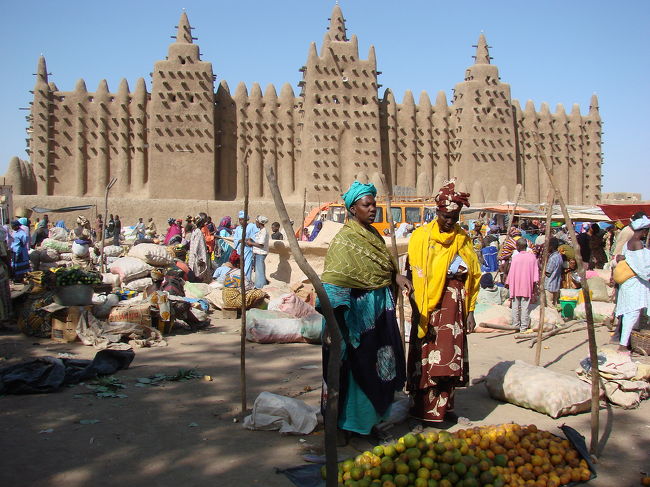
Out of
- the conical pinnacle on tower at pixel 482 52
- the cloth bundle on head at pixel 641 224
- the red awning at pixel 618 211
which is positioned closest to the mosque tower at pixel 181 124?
the conical pinnacle on tower at pixel 482 52

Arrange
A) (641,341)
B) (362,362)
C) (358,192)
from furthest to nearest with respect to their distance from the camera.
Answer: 1. (641,341)
2. (358,192)
3. (362,362)

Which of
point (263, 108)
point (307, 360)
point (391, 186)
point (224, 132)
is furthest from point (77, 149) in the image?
point (307, 360)

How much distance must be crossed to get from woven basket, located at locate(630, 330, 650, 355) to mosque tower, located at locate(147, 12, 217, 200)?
78.7 ft

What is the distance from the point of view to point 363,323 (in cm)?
399

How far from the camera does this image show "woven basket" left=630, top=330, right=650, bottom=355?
629 cm

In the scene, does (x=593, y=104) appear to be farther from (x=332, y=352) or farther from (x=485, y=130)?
(x=332, y=352)

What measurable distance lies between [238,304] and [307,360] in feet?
9.42

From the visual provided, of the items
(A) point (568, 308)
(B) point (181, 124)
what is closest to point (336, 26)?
(B) point (181, 124)

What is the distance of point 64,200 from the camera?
25.5 metres

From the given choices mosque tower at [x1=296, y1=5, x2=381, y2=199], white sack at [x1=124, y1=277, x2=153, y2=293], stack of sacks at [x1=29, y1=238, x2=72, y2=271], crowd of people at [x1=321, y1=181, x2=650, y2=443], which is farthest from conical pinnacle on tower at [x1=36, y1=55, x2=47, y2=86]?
crowd of people at [x1=321, y1=181, x2=650, y2=443]

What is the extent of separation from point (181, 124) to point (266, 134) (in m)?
4.44

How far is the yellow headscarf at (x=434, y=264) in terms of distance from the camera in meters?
4.34

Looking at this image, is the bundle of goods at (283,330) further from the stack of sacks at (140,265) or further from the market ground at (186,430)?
the stack of sacks at (140,265)

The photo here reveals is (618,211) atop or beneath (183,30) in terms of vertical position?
beneath
